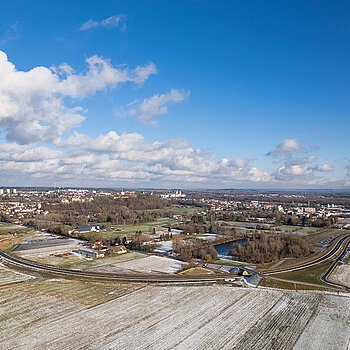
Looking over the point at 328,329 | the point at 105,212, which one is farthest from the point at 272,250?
the point at 105,212

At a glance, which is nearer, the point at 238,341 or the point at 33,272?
the point at 238,341

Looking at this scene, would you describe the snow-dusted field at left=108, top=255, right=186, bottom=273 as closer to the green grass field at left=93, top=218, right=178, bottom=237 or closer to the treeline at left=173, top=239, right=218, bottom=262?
the treeline at left=173, top=239, right=218, bottom=262

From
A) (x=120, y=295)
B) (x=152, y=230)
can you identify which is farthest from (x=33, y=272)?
(x=152, y=230)

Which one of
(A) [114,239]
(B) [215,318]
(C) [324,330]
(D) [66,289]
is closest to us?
(C) [324,330]

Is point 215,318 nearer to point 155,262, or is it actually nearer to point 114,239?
point 155,262

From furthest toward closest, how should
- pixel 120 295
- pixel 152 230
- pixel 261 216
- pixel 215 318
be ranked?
pixel 261 216 → pixel 152 230 → pixel 120 295 → pixel 215 318

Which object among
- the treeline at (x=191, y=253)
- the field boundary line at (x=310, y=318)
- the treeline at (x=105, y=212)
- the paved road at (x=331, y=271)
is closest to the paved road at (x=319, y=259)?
the paved road at (x=331, y=271)

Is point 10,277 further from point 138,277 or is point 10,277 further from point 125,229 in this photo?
point 125,229

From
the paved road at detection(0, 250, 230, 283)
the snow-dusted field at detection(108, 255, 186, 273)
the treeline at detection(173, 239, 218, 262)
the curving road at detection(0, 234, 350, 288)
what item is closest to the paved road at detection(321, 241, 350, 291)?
the curving road at detection(0, 234, 350, 288)
